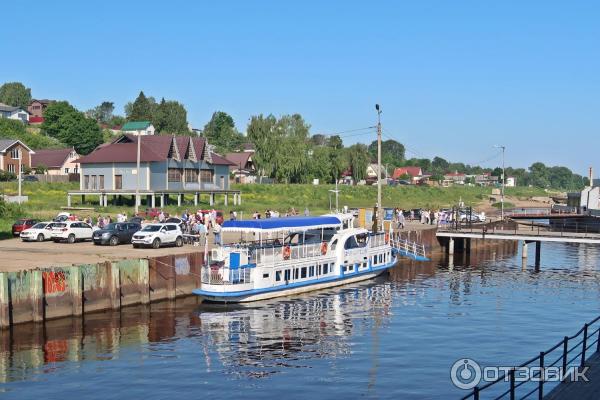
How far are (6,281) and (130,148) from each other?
195 ft

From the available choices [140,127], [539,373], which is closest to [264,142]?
[140,127]

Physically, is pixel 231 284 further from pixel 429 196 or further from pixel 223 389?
pixel 429 196

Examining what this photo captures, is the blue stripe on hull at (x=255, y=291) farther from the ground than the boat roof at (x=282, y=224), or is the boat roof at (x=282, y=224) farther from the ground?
the boat roof at (x=282, y=224)

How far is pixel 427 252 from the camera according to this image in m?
71.7

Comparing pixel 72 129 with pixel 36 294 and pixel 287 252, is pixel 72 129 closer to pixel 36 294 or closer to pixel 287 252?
pixel 287 252

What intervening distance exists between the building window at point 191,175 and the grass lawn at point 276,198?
3.23m

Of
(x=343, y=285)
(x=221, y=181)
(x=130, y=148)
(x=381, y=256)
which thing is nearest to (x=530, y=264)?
(x=381, y=256)

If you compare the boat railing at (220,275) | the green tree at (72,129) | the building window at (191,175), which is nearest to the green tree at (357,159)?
the green tree at (72,129)

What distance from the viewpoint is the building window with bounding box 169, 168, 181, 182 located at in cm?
8790

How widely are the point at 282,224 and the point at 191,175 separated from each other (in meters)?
49.9

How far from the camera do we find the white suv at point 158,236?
4922cm

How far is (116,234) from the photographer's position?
50938mm

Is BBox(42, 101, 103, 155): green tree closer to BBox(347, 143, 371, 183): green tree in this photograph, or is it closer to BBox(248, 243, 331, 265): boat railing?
BBox(347, 143, 371, 183): green tree

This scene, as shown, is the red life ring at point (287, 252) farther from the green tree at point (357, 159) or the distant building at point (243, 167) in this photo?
the green tree at point (357, 159)
